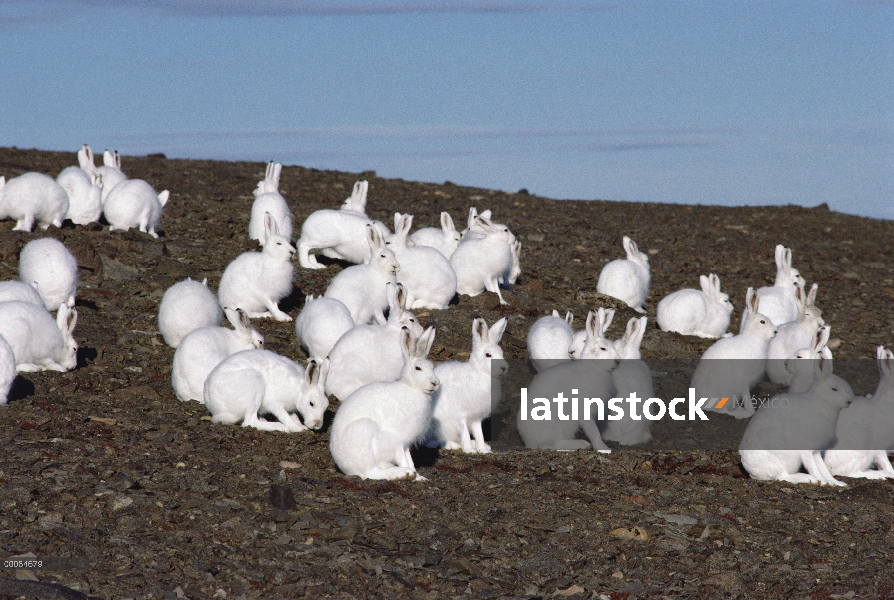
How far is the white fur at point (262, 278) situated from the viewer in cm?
1371

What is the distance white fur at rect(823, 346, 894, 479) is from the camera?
9789 mm

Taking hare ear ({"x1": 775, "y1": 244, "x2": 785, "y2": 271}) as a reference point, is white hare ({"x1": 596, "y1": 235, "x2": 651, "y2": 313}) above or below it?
below

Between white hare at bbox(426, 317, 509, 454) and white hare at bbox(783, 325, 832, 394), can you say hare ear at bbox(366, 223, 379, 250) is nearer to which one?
white hare at bbox(426, 317, 509, 454)

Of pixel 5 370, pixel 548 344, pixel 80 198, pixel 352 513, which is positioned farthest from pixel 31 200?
pixel 352 513

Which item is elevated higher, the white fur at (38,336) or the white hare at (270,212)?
the white hare at (270,212)

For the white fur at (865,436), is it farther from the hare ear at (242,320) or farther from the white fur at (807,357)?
the hare ear at (242,320)

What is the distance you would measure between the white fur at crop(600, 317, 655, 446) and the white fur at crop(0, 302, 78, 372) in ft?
19.6

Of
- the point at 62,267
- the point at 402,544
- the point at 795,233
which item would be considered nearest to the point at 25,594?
the point at 402,544

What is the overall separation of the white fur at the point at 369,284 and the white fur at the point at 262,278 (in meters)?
0.83

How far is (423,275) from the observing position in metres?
14.4

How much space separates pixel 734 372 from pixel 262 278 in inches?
243

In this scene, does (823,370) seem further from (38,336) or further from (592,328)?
(38,336)

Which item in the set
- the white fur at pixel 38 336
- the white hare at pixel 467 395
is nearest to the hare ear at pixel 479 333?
the white hare at pixel 467 395

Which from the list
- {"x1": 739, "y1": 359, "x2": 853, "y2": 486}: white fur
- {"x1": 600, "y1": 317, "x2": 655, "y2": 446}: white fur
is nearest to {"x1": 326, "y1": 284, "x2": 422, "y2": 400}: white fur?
{"x1": 600, "y1": 317, "x2": 655, "y2": 446}: white fur
